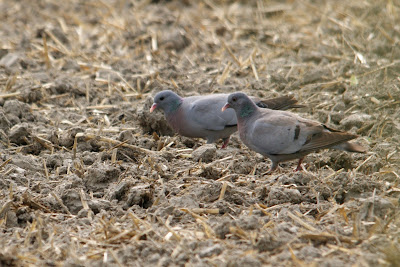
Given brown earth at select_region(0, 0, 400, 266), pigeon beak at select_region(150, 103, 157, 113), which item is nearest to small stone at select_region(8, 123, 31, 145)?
brown earth at select_region(0, 0, 400, 266)

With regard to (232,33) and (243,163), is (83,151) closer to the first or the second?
(243,163)

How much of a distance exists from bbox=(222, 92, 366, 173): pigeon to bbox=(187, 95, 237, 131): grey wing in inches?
22.7

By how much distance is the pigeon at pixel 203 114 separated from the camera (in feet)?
21.1

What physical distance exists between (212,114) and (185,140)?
0.54 meters

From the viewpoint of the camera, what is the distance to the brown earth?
13.8 feet

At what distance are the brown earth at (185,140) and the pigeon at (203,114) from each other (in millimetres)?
185

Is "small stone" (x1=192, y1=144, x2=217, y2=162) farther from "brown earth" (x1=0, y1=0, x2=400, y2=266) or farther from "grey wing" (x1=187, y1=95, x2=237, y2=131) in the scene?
"grey wing" (x1=187, y1=95, x2=237, y2=131)

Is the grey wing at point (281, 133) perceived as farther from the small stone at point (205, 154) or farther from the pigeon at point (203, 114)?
the pigeon at point (203, 114)

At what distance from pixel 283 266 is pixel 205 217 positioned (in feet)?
3.37

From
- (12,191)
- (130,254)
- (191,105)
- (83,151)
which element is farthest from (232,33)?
(130,254)

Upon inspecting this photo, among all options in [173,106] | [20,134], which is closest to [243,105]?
[173,106]

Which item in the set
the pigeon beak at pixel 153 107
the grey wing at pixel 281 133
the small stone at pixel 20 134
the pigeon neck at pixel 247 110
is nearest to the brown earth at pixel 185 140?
the small stone at pixel 20 134

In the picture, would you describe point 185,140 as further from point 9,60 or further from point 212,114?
point 9,60

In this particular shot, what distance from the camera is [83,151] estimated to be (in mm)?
6273
